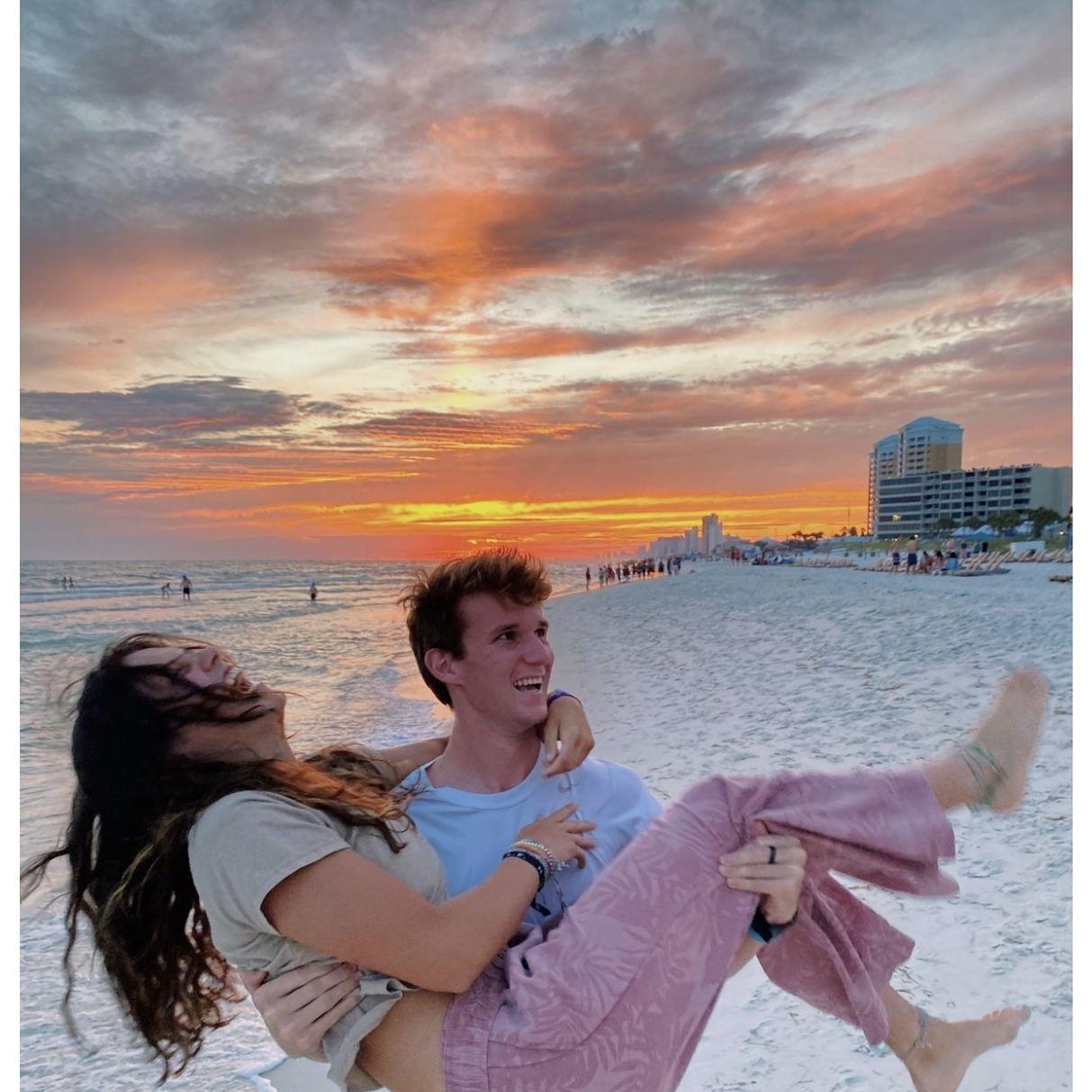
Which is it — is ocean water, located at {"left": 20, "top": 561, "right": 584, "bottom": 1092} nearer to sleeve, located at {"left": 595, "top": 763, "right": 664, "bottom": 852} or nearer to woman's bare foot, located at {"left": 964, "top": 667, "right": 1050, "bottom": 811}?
sleeve, located at {"left": 595, "top": 763, "right": 664, "bottom": 852}

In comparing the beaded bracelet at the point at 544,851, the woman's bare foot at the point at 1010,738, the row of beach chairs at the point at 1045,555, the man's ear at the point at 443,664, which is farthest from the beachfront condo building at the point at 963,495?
the beaded bracelet at the point at 544,851

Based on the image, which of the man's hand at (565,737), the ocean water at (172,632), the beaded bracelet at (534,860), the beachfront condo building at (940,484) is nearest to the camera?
the beaded bracelet at (534,860)

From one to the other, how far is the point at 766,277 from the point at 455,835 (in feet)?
35.2

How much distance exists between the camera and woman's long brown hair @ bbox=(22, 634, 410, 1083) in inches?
54.9

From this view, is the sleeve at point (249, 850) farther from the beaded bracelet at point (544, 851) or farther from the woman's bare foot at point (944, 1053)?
the woman's bare foot at point (944, 1053)

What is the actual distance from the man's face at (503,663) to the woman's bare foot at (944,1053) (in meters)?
0.95

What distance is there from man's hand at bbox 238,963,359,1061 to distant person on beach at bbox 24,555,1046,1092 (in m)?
0.02

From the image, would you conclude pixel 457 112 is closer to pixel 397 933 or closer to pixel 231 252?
pixel 231 252

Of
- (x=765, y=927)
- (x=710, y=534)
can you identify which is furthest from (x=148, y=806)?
(x=710, y=534)

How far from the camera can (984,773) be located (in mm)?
1536

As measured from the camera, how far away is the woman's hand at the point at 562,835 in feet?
4.60

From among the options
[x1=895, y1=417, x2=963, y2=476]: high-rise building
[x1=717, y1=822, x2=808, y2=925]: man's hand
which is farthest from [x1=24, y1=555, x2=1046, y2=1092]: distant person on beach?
[x1=895, y1=417, x2=963, y2=476]: high-rise building

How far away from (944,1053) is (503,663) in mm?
1122
